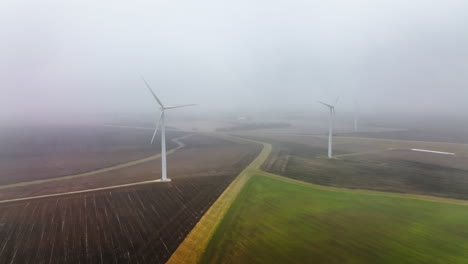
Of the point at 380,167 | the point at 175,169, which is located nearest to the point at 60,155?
the point at 175,169

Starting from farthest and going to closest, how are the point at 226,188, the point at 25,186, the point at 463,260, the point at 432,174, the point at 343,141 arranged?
the point at 343,141
the point at 432,174
the point at 25,186
the point at 226,188
the point at 463,260

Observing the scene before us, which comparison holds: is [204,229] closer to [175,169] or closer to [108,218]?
[108,218]

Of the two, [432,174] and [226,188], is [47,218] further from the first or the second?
[432,174]

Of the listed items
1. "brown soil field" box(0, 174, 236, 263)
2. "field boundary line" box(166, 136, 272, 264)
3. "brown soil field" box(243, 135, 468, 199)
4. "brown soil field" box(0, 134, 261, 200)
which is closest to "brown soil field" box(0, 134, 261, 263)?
"brown soil field" box(0, 174, 236, 263)

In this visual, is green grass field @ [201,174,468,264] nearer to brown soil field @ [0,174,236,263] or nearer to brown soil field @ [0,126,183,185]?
brown soil field @ [0,174,236,263]

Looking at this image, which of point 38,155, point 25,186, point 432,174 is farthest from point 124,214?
point 38,155
